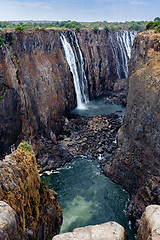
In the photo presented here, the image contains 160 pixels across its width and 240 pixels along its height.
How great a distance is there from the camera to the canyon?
2322cm

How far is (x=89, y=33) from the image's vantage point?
5950 centimetres

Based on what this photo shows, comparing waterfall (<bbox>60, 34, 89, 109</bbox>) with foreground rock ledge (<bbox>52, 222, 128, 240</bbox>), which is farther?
waterfall (<bbox>60, 34, 89, 109</bbox>)

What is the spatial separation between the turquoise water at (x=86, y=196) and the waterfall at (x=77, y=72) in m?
23.1

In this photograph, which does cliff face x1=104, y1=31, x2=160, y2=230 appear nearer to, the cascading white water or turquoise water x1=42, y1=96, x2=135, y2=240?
turquoise water x1=42, y1=96, x2=135, y2=240

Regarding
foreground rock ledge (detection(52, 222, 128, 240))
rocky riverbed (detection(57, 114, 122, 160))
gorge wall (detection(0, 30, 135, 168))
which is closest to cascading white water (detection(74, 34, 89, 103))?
gorge wall (detection(0, 30, 135, 168))

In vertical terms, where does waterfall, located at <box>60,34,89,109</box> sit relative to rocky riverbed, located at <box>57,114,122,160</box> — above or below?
above

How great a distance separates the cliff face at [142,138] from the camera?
22234 mm

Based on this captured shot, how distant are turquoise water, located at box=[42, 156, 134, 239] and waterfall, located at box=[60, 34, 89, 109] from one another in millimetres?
23071

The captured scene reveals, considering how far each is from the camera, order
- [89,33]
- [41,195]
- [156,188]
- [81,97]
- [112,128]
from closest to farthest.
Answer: [41,195], [156,188], [112,128], [81,97], [89,33]

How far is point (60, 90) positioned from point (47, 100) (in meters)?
5.94

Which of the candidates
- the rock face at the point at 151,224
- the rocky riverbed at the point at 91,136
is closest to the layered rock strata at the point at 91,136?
the rocky riverbed at the point at 91,136

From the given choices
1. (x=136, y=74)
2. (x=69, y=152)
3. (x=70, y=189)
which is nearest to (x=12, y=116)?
(x=69, y=152)

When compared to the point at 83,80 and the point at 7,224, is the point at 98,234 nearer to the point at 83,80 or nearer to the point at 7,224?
the point at 7,224

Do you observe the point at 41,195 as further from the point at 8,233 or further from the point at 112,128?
the point at 112,128
